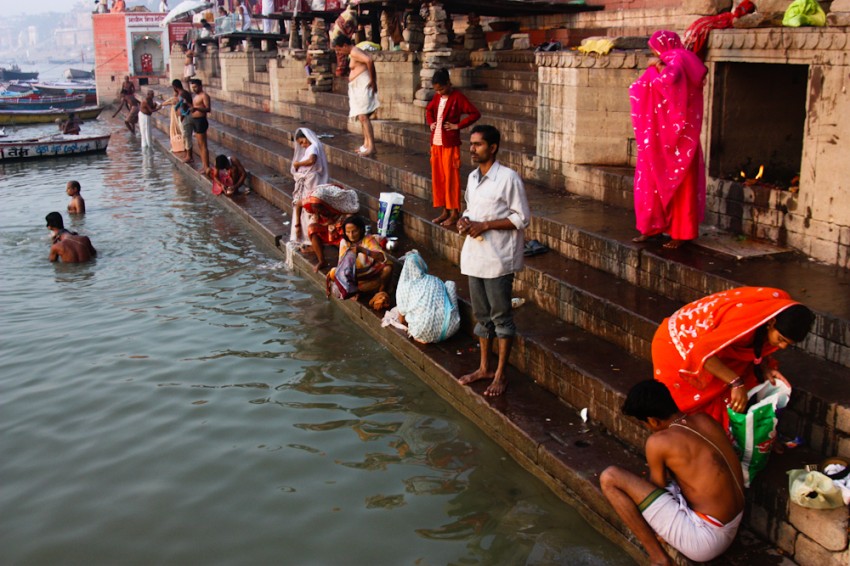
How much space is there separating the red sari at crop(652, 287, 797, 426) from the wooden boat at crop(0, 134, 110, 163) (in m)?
18.1

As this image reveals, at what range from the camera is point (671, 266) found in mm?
5277

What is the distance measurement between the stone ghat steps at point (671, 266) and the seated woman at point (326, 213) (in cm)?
191

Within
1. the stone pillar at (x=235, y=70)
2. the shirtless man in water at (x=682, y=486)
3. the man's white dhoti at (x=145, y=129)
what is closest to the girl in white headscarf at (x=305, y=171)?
the shirtless man in water at (x=682, y=486)

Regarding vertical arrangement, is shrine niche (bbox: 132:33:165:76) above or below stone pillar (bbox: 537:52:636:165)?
above

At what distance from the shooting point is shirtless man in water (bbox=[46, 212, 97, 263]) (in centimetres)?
952

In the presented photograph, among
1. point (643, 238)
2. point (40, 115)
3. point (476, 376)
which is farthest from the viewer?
point (40, 115)

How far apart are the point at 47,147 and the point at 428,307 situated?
15858 mm

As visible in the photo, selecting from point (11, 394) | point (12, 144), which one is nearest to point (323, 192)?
point (11, 394)

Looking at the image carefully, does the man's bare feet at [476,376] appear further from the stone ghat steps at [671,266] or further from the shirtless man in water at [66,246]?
the shirtless man in water at [66,246]

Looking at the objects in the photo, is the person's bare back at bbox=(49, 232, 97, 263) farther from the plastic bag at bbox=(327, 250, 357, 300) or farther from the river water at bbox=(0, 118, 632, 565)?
the plastic bag at bbox=(327, 250, 357, 300)

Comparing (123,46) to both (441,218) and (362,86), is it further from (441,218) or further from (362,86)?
(441,218)

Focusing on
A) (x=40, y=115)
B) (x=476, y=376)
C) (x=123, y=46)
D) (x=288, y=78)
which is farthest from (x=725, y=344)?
(x=123, y=46)

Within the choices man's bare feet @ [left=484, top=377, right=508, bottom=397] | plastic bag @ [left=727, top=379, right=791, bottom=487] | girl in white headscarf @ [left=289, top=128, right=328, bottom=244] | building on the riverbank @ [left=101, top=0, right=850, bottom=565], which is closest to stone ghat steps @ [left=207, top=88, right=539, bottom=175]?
building on the riverbank @ [left=101, top=0, right=850, bottom=565]

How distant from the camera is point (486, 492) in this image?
178 inches
